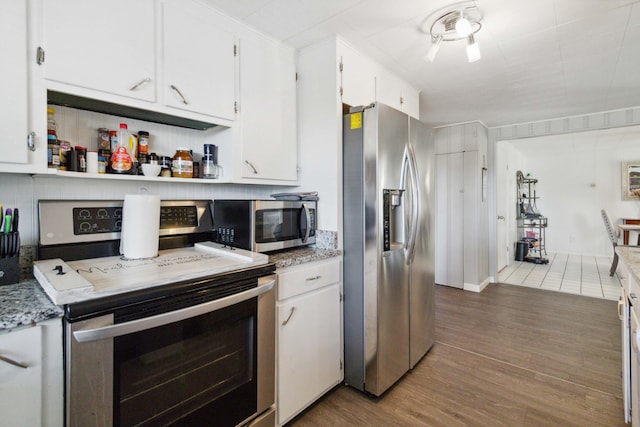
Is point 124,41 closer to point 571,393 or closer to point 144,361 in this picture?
point 144,361

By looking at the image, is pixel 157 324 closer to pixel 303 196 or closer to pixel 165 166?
pixel 165 166

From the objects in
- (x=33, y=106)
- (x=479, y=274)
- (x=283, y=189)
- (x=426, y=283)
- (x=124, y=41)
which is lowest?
(x=479, y=274)

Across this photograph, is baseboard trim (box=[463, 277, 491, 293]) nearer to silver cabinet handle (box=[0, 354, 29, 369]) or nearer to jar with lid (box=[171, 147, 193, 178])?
jar with lid (box=[171, 147, 193, 178])

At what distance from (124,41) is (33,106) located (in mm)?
470

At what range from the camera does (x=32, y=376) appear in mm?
890

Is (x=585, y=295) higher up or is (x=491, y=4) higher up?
(x=491, y=4)

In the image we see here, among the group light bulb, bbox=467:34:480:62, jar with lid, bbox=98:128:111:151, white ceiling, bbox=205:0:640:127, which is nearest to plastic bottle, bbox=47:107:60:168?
jar with lid, bbox=98:128:111:151

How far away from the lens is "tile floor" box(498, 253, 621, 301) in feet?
13.6

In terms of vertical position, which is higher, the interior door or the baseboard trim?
the interior door

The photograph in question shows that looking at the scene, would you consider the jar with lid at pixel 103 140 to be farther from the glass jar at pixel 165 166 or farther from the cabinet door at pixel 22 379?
the cabinet door at pixel 22 379

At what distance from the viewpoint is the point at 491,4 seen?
167cm

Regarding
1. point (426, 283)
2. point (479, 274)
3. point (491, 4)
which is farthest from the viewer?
point (479, 274)

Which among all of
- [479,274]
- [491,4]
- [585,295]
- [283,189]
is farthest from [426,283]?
[585,295]

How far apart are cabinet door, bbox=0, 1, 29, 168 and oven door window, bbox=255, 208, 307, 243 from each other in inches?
38.6
